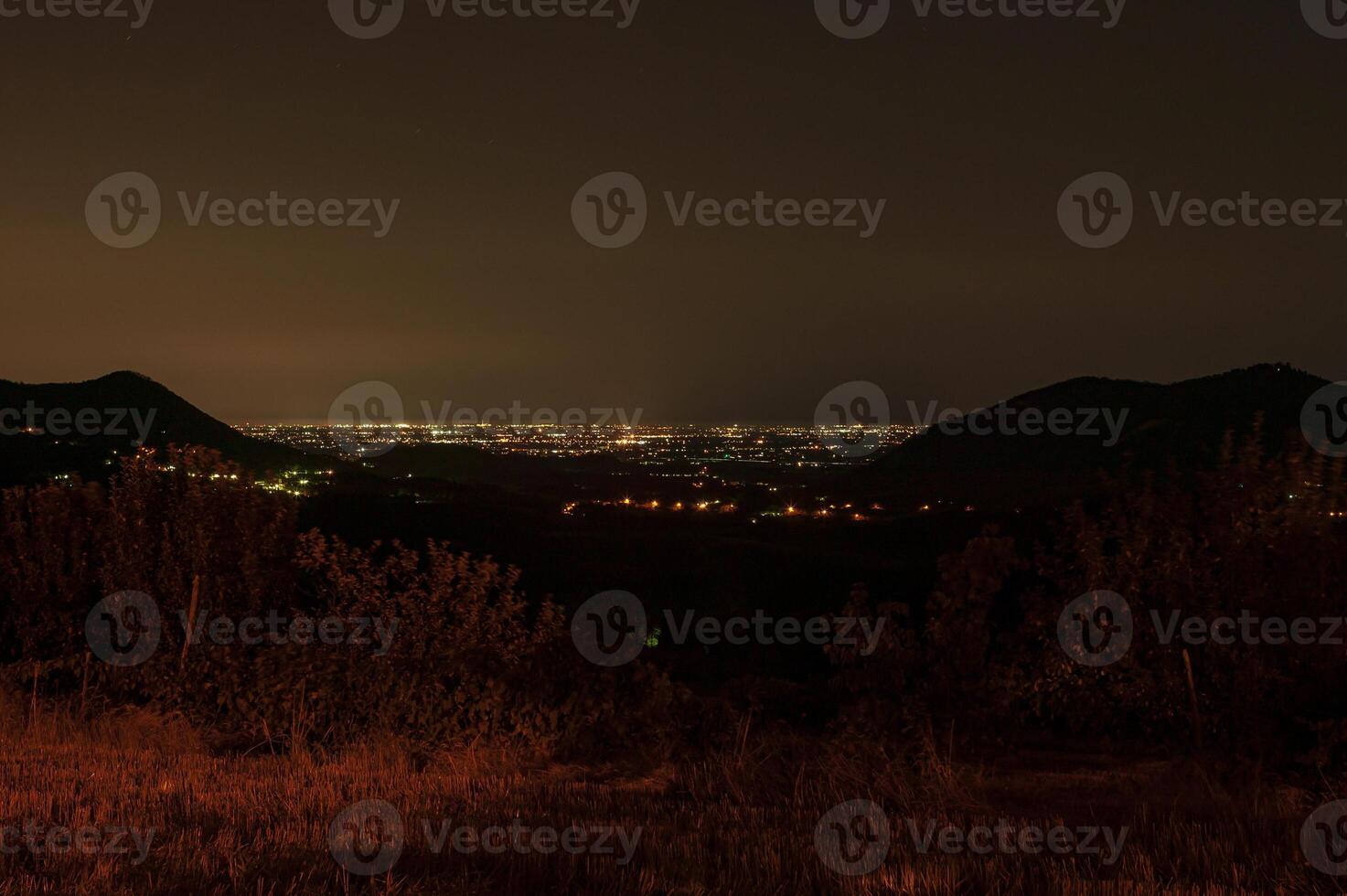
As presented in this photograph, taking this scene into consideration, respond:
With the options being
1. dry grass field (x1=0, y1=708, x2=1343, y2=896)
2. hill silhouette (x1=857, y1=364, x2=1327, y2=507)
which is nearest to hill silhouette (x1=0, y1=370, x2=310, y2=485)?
dry grass field (x1=0, y1=708, x2=1343, y2=896)

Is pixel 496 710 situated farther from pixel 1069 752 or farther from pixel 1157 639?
pixel 1157 639

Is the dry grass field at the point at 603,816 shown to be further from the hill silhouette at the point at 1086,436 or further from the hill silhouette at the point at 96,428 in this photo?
the hill silhouette at the point at 1086,436

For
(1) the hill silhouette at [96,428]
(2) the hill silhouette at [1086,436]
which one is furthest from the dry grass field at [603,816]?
(2) the hill silhouette at [1086,436]

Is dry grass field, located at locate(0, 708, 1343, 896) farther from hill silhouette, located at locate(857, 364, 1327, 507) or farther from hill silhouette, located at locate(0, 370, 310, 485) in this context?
hill silhouette, located at locate(857, 364, 1327, 507)

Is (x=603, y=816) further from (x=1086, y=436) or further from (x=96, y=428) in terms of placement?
(x=96, y=428)

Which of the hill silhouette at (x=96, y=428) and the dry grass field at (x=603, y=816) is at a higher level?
the hill silhouette at (x=96, y=428)

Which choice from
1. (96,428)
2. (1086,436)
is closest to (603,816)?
(1086,436)

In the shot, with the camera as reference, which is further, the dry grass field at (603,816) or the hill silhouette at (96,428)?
the hill silhouette at (96,428)

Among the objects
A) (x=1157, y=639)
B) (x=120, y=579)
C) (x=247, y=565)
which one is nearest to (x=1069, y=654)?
(x=1157, y=639)

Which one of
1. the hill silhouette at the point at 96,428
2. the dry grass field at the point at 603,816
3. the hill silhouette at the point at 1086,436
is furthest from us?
the hill silhouette at the point at 1086,436
